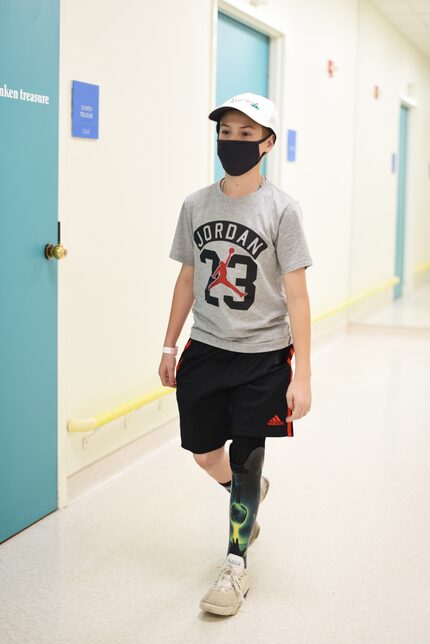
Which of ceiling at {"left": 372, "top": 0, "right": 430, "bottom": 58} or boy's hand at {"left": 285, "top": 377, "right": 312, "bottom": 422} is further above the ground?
ceiling at {"left": 372, "top": 0, "right": 430, "bottom": 58}

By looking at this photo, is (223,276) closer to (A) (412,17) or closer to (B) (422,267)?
(A) (412,17)

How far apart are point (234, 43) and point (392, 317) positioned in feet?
12.5

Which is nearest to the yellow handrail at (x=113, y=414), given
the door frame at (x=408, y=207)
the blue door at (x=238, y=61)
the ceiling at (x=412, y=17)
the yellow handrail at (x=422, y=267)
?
Answer: the blue door at (x=238, y=61)

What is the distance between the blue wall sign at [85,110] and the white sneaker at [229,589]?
1799 millimetres

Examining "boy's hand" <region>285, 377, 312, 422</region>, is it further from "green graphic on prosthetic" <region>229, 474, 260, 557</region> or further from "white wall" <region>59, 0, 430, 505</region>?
"white wall" <region>59, 0, 430, 505</region>

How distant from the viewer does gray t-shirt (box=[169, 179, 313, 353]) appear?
2.53 meters

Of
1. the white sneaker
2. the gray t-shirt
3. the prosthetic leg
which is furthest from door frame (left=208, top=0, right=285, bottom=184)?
the white sneaker

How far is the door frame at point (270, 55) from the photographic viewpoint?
188 inches

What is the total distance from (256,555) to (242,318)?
3.14 ft

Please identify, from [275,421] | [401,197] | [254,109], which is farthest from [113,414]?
[401,197]

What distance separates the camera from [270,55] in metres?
5.87

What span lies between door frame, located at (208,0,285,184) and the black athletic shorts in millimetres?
2381

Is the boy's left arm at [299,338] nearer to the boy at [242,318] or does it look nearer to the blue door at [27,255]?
the boy at [242,318]

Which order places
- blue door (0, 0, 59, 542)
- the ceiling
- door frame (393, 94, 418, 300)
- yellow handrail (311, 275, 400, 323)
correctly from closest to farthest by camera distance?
blue door (0, 0, 59, 542) → yellow handrail (311, 275, 400, 323) → the ceiling → door frame (393, 94, 418, 300)
